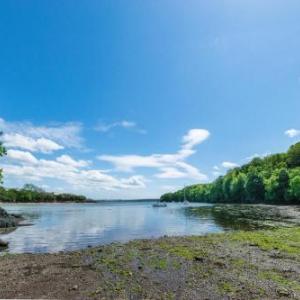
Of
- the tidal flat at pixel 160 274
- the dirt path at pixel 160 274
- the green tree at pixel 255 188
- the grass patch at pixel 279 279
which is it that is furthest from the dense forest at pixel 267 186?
the grass patch at pixel 279 279

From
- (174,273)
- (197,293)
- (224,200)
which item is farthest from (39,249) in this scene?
(224,200)

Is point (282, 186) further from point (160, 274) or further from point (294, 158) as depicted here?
point (160, 274)

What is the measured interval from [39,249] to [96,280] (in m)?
15.5

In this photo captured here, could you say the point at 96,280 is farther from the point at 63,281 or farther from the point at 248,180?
the point at 248,180

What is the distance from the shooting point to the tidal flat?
12541 millimetres

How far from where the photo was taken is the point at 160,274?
15734 millimetres

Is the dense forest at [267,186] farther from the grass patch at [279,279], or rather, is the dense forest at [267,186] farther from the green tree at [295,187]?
the grass patch at [279,279]

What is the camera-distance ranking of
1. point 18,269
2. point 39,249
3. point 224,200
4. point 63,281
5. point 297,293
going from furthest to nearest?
Answer: point 224,200 → point 39,249 → point 18,269 → point 63,281 → point 297,293

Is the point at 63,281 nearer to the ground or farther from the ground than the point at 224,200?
nearer to the ground

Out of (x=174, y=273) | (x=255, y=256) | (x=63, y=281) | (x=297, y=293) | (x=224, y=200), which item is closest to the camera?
(x=297, y=293)

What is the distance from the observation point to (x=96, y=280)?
48.1 feet

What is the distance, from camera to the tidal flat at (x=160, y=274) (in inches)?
494

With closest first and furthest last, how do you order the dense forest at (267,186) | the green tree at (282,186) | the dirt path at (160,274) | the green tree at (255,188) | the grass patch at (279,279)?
1. the dirt path at (160,274)
2. the grass patch at (279,279)
3. the dense forest at (267,186)
4. the green tree at (282,186)
5. the green tree at (255,188)

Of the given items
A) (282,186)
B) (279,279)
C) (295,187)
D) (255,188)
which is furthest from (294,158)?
(279,279)
